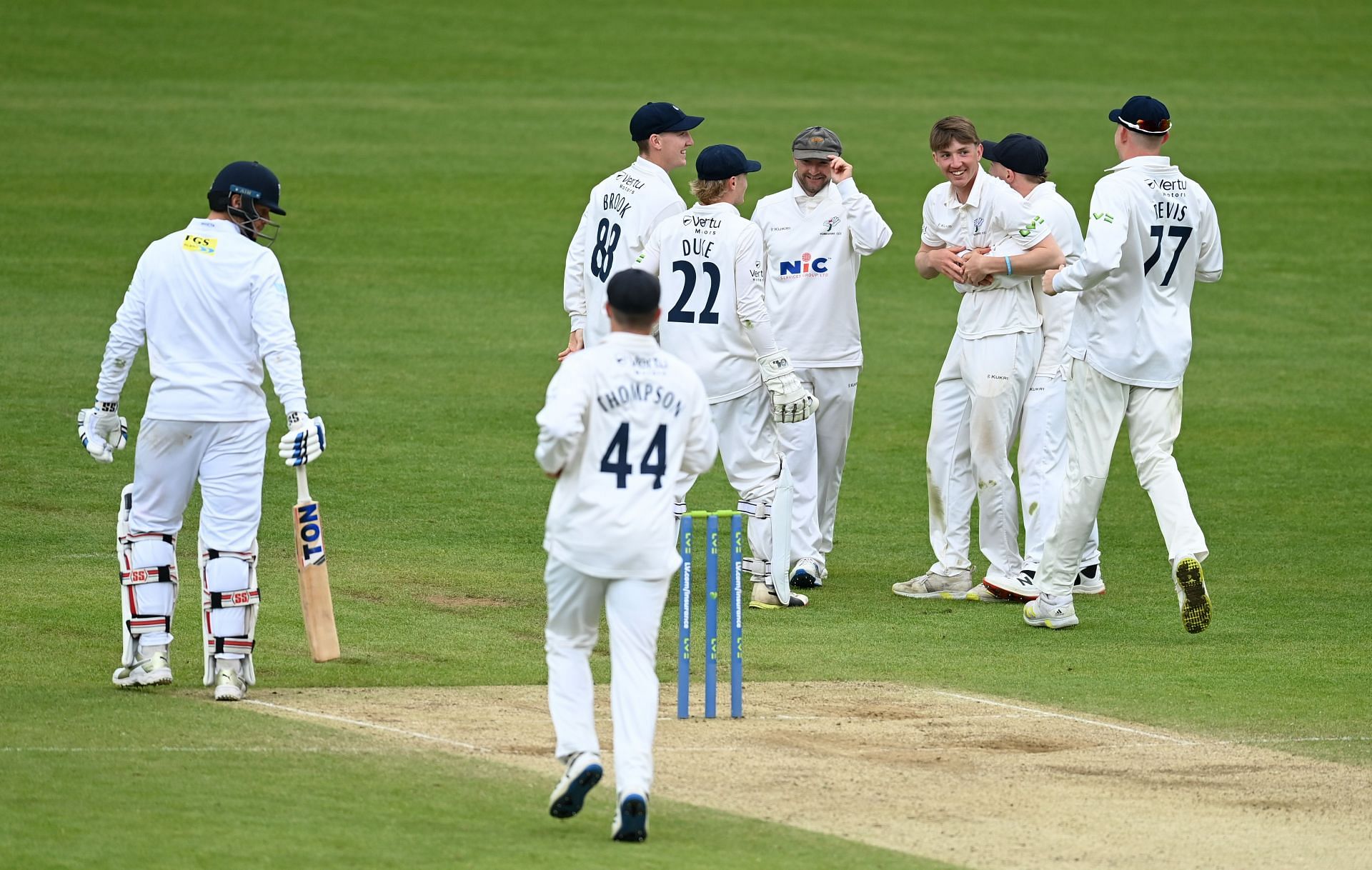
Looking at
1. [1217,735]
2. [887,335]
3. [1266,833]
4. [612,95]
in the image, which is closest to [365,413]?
[887,335]

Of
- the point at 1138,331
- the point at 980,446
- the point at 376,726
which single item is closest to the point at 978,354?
the point at 980,446

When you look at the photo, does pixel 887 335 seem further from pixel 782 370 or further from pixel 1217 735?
pixel 1217 735

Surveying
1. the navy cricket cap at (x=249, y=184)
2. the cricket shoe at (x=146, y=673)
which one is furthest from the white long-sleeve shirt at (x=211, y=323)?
the cricket shoe at (x=146, y=673)

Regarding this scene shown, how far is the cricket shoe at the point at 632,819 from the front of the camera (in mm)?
6283

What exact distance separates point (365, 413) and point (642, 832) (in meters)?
10.3

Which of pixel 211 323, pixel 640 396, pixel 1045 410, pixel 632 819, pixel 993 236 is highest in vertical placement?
pixel 993 236

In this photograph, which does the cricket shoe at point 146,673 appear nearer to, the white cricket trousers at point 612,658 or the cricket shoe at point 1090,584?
the white cricket trousers at point 612,658

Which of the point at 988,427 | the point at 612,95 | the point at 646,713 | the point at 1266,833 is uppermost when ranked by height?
the point at 612,95

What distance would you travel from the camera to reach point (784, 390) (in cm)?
1027

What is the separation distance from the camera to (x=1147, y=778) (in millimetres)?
7434

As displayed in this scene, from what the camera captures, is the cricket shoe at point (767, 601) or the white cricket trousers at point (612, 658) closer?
the white cricket trousers at point (612, 658)

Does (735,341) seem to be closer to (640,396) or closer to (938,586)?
(938,586)

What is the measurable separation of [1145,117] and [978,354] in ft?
5.38

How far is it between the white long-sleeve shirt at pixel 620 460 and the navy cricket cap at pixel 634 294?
0.31 ft
